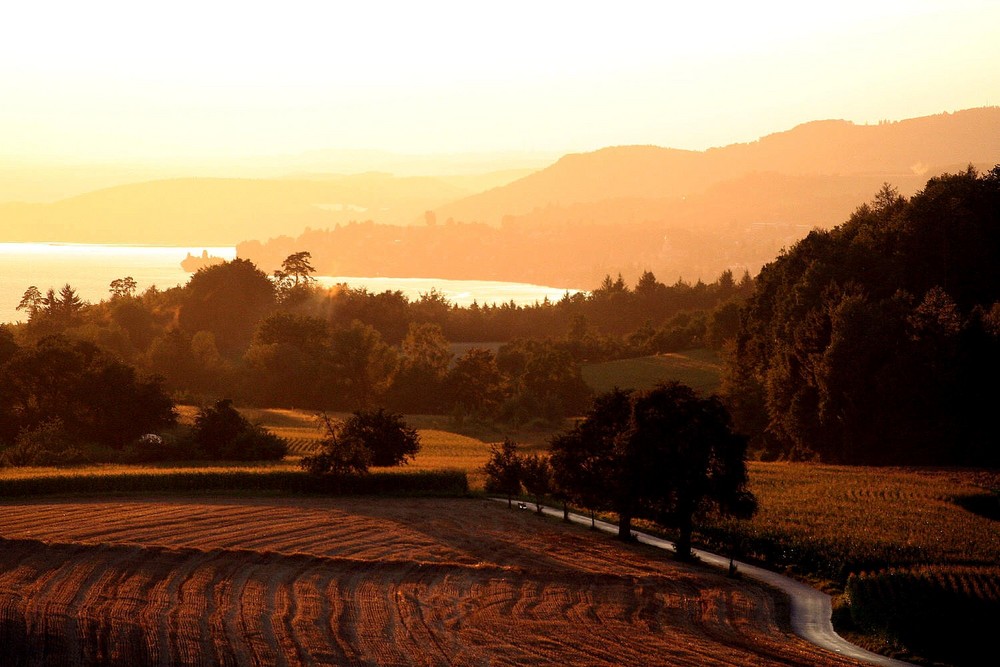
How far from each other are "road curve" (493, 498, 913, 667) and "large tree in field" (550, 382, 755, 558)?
201 centimetres

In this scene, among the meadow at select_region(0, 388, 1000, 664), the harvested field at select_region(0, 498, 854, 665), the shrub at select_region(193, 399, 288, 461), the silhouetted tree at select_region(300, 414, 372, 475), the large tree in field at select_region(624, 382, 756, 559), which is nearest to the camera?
the harvested field at select_region(0, 498, 854, 665)

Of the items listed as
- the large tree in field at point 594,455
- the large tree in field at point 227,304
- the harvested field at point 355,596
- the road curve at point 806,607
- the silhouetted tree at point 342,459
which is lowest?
the road curve at point 806,607

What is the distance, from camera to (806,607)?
31.5m

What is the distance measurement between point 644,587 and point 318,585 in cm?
1018

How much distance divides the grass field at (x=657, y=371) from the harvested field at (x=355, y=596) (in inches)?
2643

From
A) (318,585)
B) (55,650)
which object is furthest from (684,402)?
(55,650)

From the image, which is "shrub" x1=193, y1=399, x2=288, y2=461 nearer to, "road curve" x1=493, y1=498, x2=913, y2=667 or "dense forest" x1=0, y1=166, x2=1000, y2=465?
"dense forest" x1=0, y1=166, x2=1000, y2=465

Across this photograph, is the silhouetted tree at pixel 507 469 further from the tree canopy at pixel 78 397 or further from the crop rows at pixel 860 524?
the tree canopy at pixel 78 397

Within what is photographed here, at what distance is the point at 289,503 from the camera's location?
46844mm

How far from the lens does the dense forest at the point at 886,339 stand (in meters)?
64.9

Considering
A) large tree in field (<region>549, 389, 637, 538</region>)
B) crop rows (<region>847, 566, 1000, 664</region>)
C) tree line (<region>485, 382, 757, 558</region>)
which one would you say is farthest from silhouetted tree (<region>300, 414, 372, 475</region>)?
crop rows (<region>847, 566, 1000, 664</region>)

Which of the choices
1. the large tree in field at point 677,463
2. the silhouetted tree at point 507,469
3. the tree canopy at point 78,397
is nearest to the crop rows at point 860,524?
the large tree in field at point 677,463

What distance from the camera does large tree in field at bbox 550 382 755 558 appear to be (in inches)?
1467

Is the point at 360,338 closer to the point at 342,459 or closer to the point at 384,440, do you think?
the point at 384,440
